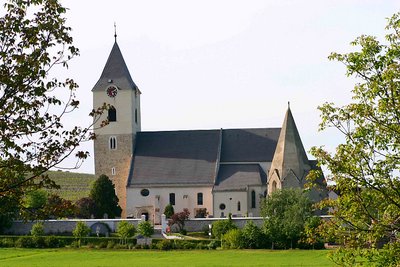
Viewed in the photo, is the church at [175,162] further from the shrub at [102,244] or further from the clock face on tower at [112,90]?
the shrub at [102,244]

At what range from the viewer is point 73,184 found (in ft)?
405

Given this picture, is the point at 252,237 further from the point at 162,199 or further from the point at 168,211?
the point at 162,199

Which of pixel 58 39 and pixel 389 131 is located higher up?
pixel 58 39

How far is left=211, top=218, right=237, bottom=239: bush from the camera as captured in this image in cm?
6353

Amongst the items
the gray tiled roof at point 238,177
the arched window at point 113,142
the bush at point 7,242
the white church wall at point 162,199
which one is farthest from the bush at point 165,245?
the arched window at point 113,142

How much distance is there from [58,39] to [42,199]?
61.8 m

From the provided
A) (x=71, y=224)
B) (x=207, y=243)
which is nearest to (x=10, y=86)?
(x=207, y=243)

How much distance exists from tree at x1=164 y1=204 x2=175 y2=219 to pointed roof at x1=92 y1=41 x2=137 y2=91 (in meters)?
13.1

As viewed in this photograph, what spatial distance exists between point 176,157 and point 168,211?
764 centimetres

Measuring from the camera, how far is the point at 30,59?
12.5 meters

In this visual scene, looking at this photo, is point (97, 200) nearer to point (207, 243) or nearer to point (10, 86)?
point (207, 243)

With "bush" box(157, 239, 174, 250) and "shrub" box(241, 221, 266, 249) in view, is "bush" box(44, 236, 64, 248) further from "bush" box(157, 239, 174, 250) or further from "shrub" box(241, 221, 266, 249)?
"shrub" box(241, 221, 266, 249)

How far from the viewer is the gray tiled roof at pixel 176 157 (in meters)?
81.6

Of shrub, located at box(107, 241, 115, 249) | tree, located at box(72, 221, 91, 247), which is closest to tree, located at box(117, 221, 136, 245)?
shrub, located at box(107, 241, 115, 249)
